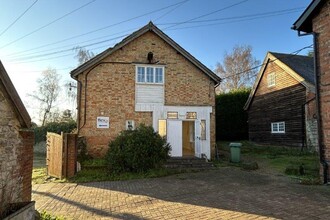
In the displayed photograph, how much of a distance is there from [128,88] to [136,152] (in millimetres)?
4960

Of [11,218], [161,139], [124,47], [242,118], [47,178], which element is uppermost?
[124,47]

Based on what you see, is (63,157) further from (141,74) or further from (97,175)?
(141,74)

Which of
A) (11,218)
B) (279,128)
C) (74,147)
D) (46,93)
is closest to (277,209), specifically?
(11,218)

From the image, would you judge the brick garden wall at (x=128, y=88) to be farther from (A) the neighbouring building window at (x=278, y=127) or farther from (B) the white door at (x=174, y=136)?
(A) the neighbouring building window at (x=278, y=127)

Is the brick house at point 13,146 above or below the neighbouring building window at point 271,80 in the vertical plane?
below

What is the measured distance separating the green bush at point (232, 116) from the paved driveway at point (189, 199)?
55.0 feet

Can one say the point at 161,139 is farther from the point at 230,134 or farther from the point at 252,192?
the point at 230,134

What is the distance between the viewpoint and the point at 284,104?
2219 cm

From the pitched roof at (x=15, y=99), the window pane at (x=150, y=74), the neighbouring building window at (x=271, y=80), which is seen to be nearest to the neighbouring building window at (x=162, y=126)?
the window pane at (x=150, y=74)

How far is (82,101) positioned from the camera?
15680 millimetres

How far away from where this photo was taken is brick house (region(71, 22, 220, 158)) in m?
15.8

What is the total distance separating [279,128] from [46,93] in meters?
31.7

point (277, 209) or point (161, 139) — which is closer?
point (277, 209)

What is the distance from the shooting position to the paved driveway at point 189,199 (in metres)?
6.80
